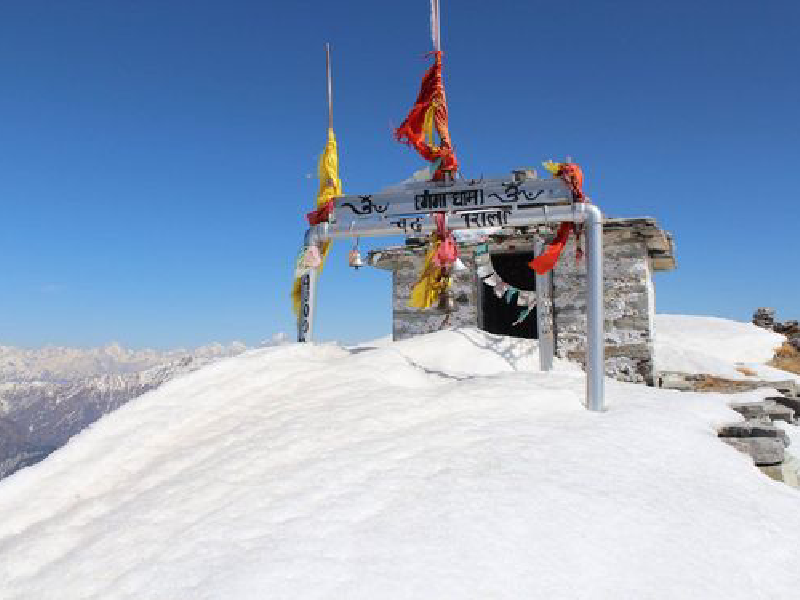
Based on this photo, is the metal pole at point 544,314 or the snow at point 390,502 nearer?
the snow at point 390,502

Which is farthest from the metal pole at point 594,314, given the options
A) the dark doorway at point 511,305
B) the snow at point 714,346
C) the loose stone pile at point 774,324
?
the loose stone pile at point 774,324

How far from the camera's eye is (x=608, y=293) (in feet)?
38.7

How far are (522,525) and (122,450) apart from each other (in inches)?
113

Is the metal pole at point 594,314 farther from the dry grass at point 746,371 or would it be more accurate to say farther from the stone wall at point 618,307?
the dry grass at point 746,371

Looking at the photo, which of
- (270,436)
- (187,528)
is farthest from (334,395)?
(187,528)

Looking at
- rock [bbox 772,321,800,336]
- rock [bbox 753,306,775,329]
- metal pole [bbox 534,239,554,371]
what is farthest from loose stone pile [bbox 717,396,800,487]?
rock [bbox 753,306,775,329]

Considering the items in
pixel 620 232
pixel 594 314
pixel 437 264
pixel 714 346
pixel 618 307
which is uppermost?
pixel 620 232

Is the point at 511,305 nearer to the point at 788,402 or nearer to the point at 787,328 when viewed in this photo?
the point at 788,402

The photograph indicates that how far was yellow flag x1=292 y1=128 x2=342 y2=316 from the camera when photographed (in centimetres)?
645

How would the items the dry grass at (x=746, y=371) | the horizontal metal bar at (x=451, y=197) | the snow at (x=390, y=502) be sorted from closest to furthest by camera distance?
the snow at (x=390, y=502) → the horizontal metal bar at (x=451, y=197) → the dry grass at (x=746, y=371)

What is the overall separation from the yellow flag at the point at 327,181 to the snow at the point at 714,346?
519 inches

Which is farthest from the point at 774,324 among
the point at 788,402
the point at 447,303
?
the point at 788,402

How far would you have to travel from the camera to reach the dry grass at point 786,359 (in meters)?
22.0

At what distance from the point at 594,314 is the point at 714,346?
25.3 metres
